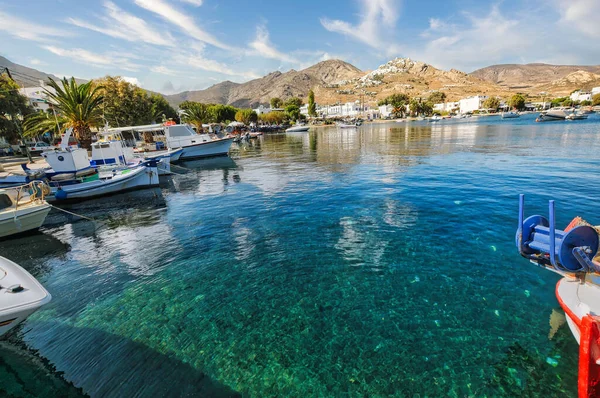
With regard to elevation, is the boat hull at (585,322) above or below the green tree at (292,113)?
below

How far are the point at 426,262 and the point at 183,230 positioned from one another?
10946 millimetres

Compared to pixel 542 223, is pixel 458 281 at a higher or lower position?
lower

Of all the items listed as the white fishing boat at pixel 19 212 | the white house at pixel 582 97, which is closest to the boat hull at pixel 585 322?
the white fishing boat at pixel 19 212

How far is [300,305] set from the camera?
7.36 metres

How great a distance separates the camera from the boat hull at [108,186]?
19.8 m

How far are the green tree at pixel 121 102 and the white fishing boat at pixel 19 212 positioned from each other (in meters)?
41.8

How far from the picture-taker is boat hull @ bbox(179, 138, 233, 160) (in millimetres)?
39688

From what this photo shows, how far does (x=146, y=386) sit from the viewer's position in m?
5.14

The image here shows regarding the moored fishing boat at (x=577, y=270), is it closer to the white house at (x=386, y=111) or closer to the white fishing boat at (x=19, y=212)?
the white fishing boat at (x=19, y=212)

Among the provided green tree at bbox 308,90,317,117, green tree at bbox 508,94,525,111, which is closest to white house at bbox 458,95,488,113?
green tree at bbox 508,94,525,111

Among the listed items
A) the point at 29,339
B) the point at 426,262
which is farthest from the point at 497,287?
the point at 29,339

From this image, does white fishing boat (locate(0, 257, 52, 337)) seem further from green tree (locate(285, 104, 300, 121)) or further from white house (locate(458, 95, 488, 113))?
white house (locate(458, 95, 488, 113))

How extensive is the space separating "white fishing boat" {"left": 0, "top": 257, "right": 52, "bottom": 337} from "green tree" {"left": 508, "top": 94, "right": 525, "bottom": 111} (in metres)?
197

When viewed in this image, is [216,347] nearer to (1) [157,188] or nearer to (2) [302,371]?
(2) [302,371]
